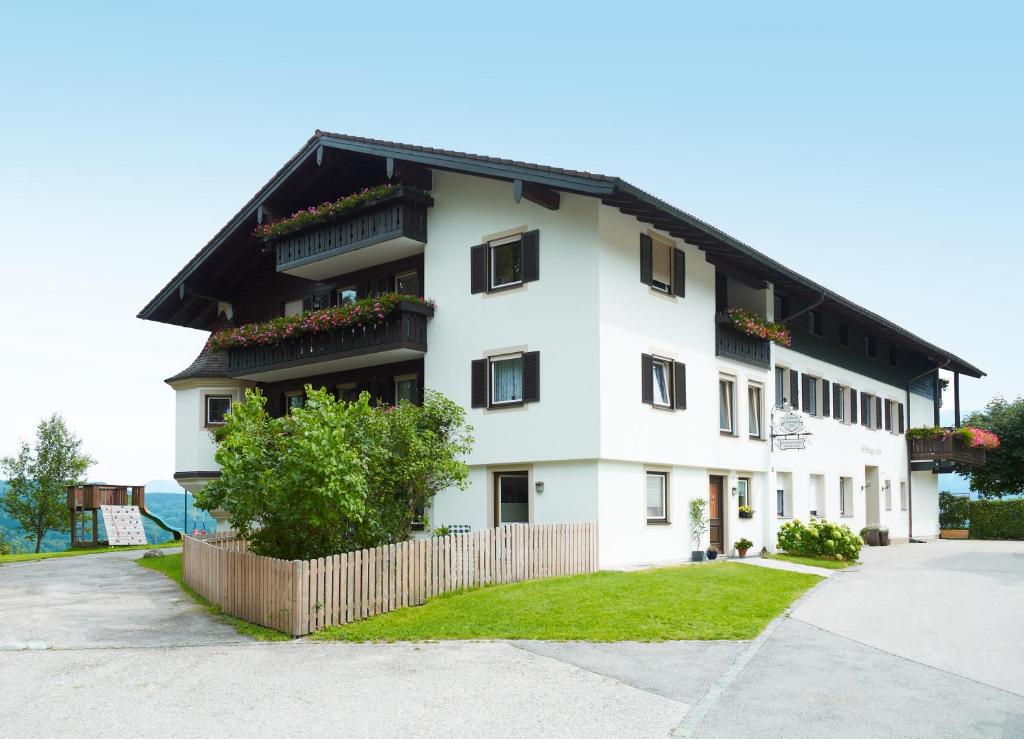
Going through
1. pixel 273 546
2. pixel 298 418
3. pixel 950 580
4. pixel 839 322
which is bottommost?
pixel 950 580

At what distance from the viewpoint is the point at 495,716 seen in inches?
340

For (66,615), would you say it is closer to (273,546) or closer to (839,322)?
(273,546)

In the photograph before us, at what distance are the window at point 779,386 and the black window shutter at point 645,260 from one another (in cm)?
798

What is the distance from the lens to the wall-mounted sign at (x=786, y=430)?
86.0ft

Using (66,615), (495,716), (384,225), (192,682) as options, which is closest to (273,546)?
(66,615)

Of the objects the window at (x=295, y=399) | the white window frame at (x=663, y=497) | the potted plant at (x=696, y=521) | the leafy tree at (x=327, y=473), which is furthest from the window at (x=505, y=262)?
the window at (x=295, y=399)

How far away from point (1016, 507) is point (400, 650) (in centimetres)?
3703

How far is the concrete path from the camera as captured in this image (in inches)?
516

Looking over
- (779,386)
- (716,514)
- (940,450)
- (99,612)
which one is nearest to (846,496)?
(779,386)

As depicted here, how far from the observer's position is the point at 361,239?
24.1 metres

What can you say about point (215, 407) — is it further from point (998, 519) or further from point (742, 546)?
point (998, 519)

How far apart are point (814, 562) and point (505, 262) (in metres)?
10.5

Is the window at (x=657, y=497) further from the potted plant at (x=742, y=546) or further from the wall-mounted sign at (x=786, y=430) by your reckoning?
the wall-mounted sign at (x=786, y=430)

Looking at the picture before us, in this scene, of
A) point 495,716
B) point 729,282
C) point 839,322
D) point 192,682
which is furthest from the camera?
point 839,322
